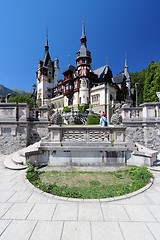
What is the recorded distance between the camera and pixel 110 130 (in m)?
6.66

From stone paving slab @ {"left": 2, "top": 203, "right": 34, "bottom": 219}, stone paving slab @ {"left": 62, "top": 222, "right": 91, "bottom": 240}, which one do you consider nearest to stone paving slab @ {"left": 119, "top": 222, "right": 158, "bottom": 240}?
stone paving slab @ {"left": 62, "top": 222, "right": 91, "bottom": 240}

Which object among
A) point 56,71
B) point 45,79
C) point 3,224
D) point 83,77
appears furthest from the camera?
point 56,71

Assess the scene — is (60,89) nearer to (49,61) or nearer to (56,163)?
(49,61)

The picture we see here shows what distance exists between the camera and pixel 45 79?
61219mm

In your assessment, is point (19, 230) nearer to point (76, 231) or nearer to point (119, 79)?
point (76, 231)

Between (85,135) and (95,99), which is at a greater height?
(95,99)

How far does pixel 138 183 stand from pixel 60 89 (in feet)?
180

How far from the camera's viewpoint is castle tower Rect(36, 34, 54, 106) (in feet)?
199

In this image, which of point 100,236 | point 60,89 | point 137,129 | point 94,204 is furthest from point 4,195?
point 60,89

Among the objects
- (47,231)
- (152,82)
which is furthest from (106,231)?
(152,82)

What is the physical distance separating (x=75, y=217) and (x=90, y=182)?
1735 mm

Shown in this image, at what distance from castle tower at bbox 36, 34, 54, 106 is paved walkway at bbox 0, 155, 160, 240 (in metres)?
58.8

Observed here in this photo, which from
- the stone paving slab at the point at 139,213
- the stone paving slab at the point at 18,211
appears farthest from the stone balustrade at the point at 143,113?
the stone paving slab at the point at 18,211

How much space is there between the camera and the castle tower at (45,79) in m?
60.7
